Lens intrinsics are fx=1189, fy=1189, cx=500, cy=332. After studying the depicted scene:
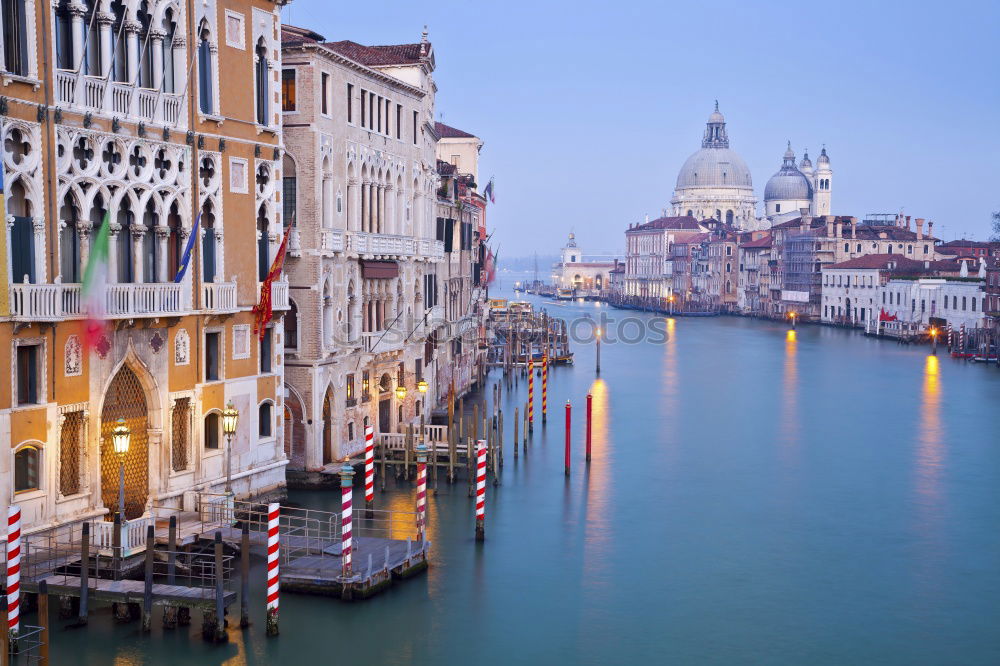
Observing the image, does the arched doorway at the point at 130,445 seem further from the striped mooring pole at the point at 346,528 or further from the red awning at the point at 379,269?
the red awning at the point at 379,269

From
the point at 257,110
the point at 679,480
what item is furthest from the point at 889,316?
the point at 257,110

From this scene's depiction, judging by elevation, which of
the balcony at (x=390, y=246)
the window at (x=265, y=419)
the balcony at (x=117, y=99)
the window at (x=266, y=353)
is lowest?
the window at (x=265, y=419)

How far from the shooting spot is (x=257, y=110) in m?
16.5

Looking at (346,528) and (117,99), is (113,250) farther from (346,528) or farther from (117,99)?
(346,528)

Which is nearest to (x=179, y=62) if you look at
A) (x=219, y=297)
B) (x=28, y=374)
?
(x=219, y=297)

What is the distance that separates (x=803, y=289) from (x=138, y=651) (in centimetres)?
7314

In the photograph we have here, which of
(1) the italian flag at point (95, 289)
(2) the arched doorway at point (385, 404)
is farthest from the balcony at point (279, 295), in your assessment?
(2) the arched doorway at point (385, 404)

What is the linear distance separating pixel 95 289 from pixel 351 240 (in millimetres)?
7067

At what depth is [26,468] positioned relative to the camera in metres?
12.6

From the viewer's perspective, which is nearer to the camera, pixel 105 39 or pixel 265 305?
pixel 105 39

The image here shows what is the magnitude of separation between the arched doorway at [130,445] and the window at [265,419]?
260cm

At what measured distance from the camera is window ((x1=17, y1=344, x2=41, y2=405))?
41.2 feet

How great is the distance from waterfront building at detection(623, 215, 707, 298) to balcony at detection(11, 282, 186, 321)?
97.2 meters

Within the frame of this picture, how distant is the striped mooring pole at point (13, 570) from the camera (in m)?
10.9
